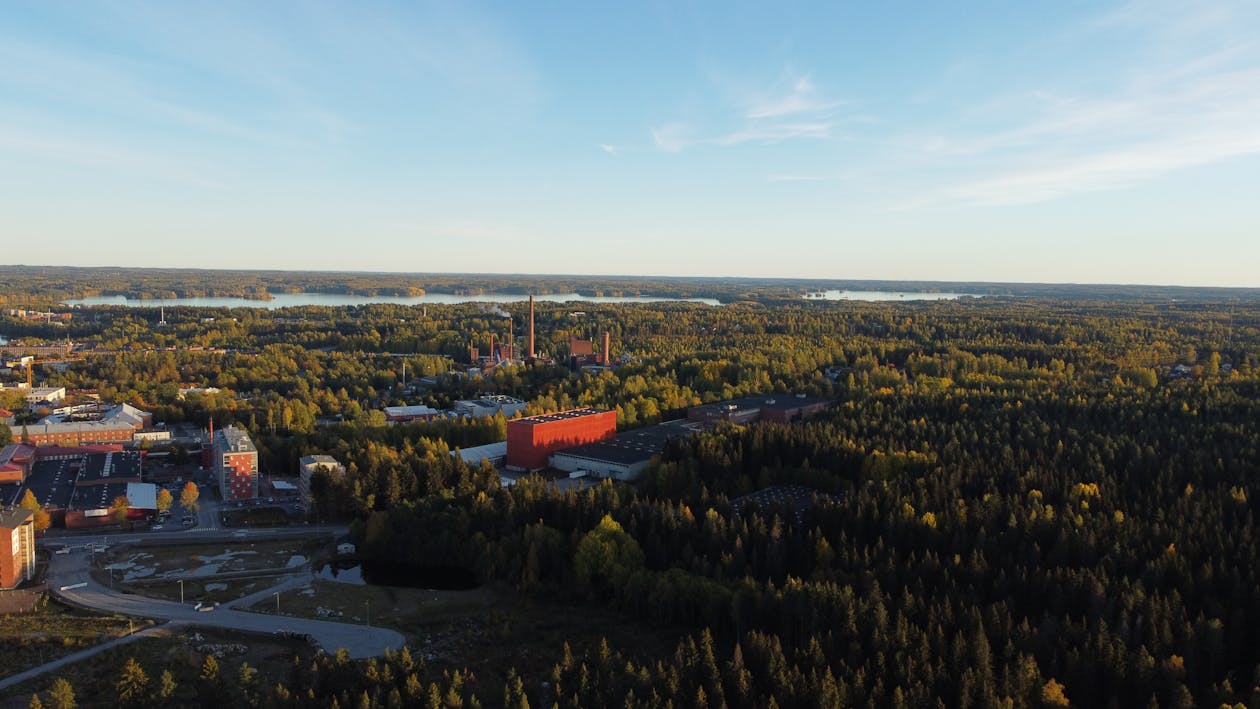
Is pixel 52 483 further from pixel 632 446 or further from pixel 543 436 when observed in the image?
pixel 632 446

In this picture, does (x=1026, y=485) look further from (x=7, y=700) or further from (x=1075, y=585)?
(x=7, y=700)

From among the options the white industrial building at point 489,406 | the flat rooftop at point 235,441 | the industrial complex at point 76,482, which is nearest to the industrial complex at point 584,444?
the white industrial building at point 489,406

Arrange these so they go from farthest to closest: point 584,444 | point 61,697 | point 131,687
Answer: point 584,444
point 131,687
point 61,697

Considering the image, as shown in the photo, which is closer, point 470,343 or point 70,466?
point 70,466

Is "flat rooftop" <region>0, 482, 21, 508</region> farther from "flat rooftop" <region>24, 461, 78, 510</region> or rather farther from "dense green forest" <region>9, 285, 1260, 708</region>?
"dense green forest" <region>9, 285, 1260, 708</region>

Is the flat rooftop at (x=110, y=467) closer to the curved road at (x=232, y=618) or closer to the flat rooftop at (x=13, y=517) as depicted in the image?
the flat rooftop at (x=13, y=517)

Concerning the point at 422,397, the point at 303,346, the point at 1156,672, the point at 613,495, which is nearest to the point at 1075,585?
the point at 1156,672

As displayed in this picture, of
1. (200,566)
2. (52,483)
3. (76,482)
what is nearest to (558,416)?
(200,566)
